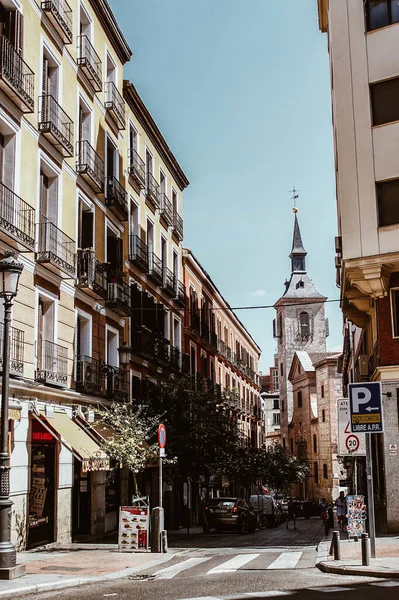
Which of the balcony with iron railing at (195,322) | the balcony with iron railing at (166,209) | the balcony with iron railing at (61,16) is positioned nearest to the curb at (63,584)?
the balcony with iron railing at (61,16)

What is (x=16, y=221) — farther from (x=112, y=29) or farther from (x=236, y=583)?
(x=112, y=29)

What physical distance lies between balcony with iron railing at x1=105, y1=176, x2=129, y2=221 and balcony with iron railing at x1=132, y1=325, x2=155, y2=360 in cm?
425

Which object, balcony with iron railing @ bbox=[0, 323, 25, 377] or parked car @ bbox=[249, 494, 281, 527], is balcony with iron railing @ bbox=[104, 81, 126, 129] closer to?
balcony with iron railing @ bbox=[0, 323, 25, 377]

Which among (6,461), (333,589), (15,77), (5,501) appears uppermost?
(15,77)

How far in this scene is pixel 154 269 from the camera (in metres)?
32.3

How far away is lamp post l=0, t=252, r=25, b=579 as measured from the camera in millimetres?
12156

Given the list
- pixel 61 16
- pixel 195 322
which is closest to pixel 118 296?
pixel 61 16

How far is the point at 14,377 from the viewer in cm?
1759

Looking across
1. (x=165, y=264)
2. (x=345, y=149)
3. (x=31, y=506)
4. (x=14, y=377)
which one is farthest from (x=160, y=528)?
(x=165, y=264)

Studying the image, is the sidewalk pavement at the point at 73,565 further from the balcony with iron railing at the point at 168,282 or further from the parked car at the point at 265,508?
the parked car at the point at 265,508

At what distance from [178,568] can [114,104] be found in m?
17.0

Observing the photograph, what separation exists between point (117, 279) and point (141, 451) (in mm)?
6630

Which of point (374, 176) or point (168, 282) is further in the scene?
point (168, 282)

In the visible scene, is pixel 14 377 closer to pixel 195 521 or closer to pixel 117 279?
pixel 117 279
